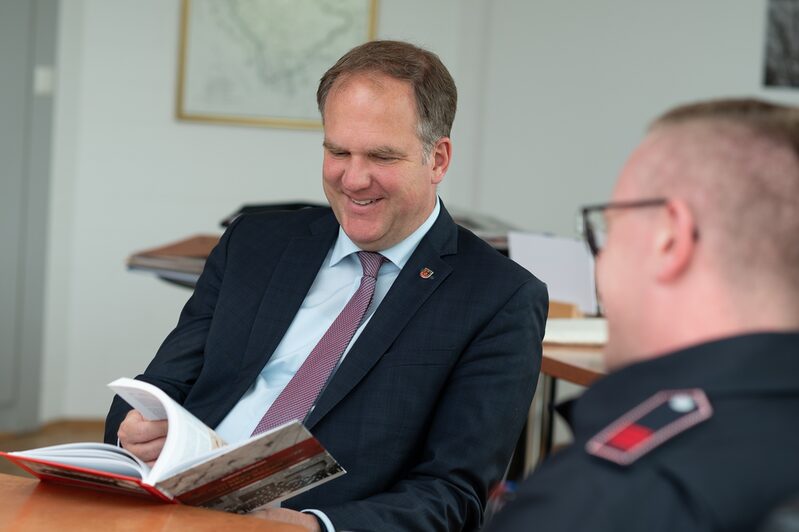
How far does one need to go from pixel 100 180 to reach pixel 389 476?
367cm

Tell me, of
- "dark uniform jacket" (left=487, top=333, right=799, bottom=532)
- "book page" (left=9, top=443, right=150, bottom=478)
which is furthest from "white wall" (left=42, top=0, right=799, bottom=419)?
"dark uniform jacket" (left=487, top=333, right=799, bottom=532)

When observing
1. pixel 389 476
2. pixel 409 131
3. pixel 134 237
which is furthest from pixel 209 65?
pixel 389 476

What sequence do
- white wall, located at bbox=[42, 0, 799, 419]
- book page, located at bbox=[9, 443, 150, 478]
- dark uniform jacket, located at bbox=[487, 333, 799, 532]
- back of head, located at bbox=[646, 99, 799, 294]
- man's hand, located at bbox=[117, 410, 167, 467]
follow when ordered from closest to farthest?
1. dark uniform jacket, located at bbox=[487, 333, 799, 532]
2. back of head, located at bbox=[646, 99, 799, 294]
3. book page, located at bbox=[9, 443, 150, 478]
4. man's hand, located at bbox=[117, 410, 167, 467]
5. white wall, located at bbox=[42, 0, 799, 419]

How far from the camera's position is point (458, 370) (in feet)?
6.19

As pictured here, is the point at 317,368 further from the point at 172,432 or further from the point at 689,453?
the point at 689,453

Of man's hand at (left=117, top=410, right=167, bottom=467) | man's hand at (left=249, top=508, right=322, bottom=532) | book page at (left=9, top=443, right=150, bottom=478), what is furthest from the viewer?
man's hand at (left=117, top=410, right=167, bottom=467)

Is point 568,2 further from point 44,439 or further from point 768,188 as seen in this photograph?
point 768,188

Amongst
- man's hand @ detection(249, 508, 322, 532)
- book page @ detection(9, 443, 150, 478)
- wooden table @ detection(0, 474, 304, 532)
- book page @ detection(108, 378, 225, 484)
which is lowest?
man's hand @ detection(249, 508, 322, 532)

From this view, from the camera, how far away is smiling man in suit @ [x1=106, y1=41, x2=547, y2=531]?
1.81 metres

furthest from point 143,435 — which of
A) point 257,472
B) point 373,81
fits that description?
point 373,81

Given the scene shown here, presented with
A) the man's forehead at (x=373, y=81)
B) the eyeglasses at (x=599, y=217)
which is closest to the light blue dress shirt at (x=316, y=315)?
the man's forehead at (x=373, y=81)

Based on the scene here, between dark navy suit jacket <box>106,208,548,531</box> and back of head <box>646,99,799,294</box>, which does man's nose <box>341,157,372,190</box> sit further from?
back of head <box>646,99,799,294</box>

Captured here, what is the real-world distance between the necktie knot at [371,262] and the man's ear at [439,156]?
18cm

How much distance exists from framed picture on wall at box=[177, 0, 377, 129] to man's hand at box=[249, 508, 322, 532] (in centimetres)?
379
